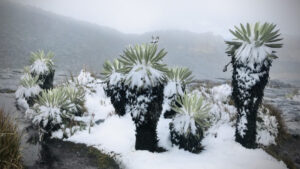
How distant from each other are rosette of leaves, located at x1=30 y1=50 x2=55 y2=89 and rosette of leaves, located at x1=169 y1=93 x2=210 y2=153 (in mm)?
5840

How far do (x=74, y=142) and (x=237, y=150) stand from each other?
4.67 meters

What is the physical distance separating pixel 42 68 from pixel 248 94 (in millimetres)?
7507

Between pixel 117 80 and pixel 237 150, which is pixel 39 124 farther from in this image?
pixel 237 150

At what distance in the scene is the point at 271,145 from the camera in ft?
22.6

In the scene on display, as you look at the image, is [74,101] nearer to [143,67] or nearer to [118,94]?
[118,94]

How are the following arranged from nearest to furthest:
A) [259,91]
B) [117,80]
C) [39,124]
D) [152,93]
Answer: [152,93] < [259,91] < [117,80] < [39,124]

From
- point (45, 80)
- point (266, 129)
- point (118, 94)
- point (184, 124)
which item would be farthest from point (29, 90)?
point (266, 129)

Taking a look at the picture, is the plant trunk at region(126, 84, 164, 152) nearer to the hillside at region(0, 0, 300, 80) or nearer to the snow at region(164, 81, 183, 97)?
the snow at region(164, 81, 183, 97)

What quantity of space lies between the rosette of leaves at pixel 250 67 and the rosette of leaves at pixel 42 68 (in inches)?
273

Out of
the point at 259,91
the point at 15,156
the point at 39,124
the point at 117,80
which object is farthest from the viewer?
the point at 39,124

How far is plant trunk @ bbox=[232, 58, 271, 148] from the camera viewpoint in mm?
5586

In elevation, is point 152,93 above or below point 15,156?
above

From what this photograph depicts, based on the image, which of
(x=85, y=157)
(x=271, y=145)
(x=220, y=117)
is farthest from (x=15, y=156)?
(x=271, y=145)

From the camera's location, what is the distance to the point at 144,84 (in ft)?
16.7
